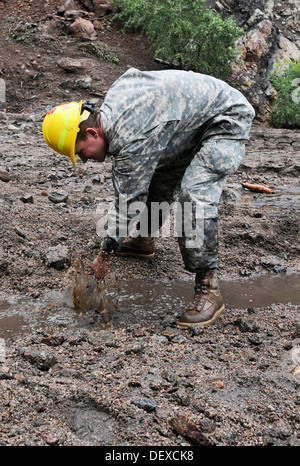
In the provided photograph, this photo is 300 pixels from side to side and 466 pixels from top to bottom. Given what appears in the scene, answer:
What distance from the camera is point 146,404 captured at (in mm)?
2350

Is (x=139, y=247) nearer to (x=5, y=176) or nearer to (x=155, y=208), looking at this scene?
(x=155, y=208)

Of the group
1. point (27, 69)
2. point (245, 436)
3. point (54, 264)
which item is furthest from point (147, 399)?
point (27, 69)

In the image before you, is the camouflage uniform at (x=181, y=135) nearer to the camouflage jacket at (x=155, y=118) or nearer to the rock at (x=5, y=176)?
the camouflage jacket at (x=155, y=118)

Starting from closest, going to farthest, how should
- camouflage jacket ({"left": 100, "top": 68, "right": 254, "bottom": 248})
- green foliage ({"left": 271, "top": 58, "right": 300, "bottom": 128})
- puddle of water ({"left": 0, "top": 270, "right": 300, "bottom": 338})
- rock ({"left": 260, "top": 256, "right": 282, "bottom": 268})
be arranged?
camouflage jacket ({"left": 100, "top": 68, "right": 254, "bottom": 248})
puddle of water ({"left": 0, "top": 270, "right": 300, "bottom": 338})
rock ({"left": 260, "top": 256, "right": 282, "bottom": 268})
green foliage ({"left": 271, "top": 58, "right": 300, "bottom": 128})

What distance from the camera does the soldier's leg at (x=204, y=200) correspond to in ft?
10.6

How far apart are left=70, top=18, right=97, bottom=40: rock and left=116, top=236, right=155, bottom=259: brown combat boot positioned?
752 cm

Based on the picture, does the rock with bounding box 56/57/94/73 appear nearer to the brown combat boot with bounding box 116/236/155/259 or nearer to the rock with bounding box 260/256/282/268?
the brown combat boot with bounding box 116/236/155/259

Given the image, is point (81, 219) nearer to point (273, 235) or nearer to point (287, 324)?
point (273, 235)

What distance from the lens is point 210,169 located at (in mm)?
3236

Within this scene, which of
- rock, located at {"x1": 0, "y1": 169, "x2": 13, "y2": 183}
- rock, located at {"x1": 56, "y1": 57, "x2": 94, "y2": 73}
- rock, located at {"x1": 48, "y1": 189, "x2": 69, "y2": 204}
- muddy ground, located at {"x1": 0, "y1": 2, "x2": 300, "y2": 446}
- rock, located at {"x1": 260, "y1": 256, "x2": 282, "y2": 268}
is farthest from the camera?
rock, located at {"x1": 56, "y1": 57, "x2": 94, "y2": 73}

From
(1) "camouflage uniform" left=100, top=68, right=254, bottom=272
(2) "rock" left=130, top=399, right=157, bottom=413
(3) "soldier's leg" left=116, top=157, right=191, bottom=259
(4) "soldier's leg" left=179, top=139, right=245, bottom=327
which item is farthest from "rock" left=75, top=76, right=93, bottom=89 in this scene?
(2) "rock" left=130, top=399, right=157, bottom=413

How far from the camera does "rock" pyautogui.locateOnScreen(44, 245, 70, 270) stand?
406cm

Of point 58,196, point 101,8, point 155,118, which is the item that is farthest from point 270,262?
point 101,8

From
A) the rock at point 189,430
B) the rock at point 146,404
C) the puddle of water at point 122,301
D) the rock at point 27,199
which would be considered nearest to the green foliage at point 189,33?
the rock at point 27,199
